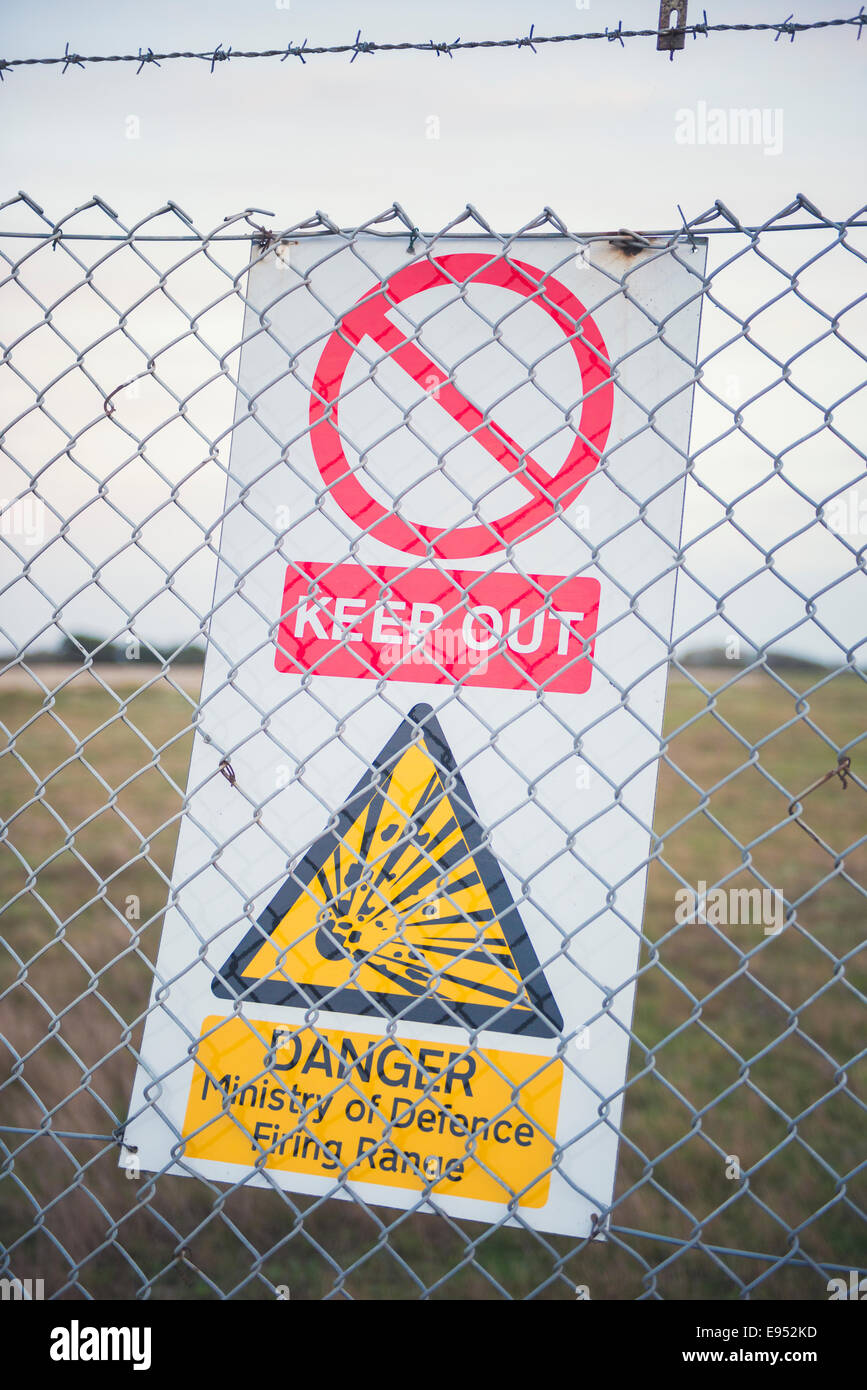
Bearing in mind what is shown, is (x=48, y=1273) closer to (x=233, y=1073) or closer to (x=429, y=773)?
(x=233, y=1073)

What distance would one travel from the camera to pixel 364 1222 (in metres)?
2.24

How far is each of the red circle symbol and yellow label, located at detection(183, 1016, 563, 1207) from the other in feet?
2.64

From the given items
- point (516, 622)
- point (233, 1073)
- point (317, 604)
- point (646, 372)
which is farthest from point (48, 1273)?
point (646, 372)

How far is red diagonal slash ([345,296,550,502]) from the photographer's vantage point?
4.65ft

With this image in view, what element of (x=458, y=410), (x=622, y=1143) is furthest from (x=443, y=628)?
(x=622, y=1143)

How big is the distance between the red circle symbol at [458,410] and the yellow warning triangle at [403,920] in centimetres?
30

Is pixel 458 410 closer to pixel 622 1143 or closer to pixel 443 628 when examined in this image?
pixel 443 628

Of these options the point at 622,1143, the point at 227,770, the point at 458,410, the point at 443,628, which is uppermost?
the point at 458,410

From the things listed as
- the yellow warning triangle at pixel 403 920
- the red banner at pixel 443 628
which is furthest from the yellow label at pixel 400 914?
the red banner at pixel 443 628

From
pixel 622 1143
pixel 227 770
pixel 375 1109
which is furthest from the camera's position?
pixel 622 1143

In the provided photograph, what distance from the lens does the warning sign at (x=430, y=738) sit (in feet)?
4.47

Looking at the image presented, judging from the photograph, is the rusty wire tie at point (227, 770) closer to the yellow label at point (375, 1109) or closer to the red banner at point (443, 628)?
the red banner at point (443, 628)

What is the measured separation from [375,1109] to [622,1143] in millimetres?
1606

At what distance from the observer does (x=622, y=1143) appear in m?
2.68
